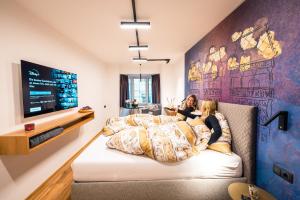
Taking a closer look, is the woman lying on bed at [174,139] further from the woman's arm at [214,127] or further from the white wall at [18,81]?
the white wall at [18,81]

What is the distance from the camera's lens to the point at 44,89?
225 cm

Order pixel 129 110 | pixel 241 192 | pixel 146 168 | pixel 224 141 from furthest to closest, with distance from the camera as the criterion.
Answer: pixel 129 110
pixel 224 141
pixel 146 168
pixel 241 192

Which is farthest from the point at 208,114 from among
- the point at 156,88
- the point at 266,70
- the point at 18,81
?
the point at 156,88

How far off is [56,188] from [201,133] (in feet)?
7.04

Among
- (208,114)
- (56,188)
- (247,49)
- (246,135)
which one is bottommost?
(56,188)

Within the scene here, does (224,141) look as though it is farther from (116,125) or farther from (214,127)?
(116,125)

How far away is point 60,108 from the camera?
2691 millimetres

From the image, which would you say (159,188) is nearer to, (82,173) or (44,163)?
(82,173)

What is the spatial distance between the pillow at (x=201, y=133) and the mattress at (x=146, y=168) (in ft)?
0.74

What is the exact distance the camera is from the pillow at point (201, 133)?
1.95 meters

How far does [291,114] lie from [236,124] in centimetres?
63

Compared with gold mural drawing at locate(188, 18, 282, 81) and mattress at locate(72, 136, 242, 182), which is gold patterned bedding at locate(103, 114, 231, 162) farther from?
gold mural drawing at locate(188, 18, 282, 81)

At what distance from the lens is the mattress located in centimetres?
166

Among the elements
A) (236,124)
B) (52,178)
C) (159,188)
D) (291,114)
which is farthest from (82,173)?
(291,114)
